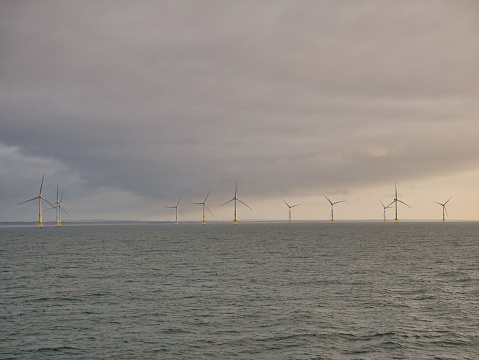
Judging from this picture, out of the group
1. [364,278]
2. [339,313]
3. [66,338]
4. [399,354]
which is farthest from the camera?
[364,278]

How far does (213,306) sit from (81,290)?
17.7 metres

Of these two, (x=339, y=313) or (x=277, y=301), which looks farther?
(x=277, y=301)

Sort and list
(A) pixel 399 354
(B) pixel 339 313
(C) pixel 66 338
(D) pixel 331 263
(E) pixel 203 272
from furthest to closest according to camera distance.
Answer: (D) pixel 331 263, (E) pixel 203 272, (B) pixel 339 313, (C) pixel 66 338, (A) pixel 399 354

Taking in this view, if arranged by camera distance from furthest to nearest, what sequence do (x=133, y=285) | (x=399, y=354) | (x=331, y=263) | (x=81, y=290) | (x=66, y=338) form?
(x=331, y=263) → (x=133, y=285) → (x=81, y=290) → (x=66, y=338) → (x=399, y=354)

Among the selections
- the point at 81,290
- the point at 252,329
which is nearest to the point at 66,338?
the point at 252,329

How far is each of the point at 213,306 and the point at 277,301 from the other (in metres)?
6.67

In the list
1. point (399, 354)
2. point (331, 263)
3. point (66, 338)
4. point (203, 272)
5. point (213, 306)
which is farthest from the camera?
point (331, 263)

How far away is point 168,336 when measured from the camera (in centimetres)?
3300

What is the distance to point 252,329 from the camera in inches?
1358

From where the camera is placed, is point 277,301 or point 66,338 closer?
point 66,338

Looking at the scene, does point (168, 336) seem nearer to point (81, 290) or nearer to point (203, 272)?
point (81, 290)

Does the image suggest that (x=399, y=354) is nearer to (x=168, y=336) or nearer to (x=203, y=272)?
(x=168, y=336)

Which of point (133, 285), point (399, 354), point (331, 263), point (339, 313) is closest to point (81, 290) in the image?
point (133, 285)

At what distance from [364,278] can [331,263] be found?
17.7 meters
